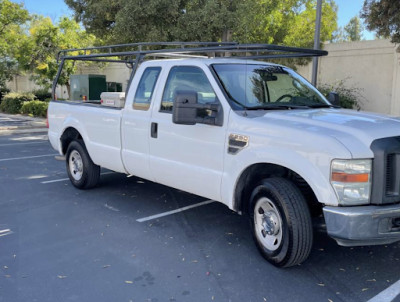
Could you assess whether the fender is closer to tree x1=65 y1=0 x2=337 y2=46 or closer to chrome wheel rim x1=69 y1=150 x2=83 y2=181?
chrome wheel rim x1=69 y1=150 x2=83 y2=181

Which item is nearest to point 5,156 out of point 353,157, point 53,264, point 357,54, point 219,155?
point 53,264

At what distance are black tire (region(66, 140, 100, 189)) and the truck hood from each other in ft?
11.5

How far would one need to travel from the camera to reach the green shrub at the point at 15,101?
23.3 m

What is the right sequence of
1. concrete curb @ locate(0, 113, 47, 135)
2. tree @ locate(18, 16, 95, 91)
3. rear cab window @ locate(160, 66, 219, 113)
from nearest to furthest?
1. rear cab window @ locate(160, 66, 219, 113)
2. concrete curb @ locate(0, 113, 47, 135)
3. tree @ locate(18, 16, 95, 91)

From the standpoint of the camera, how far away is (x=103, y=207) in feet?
19.9

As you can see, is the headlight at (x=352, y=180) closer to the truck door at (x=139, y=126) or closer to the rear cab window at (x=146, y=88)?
the truck door at (x=139, y=126)

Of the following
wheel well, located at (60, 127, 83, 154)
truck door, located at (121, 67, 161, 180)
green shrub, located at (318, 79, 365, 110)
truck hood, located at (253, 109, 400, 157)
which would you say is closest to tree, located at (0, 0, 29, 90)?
green shrub, located at (318, 79, 365, 110)

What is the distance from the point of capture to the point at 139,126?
5.52m

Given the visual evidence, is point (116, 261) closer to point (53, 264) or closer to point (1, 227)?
point (53, 264)

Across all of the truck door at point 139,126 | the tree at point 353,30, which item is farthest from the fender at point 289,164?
the tree at point 353,30

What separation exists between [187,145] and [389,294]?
8.35ft

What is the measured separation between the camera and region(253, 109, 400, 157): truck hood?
352 centimetres

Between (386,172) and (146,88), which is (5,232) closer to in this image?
(146,88)

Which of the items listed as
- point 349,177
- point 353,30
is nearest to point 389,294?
point 349,177
